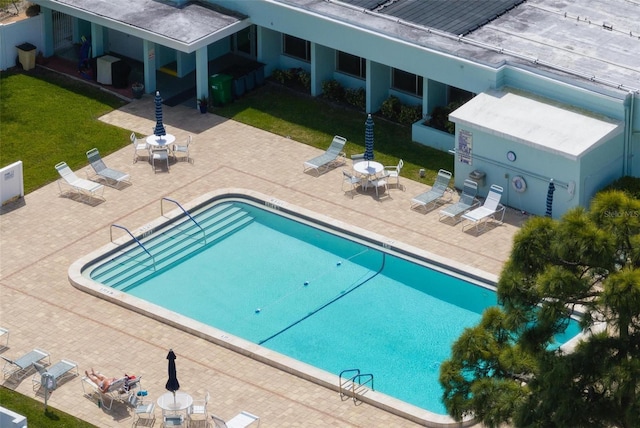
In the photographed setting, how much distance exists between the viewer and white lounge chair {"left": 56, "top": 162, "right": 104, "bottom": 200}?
4206cm

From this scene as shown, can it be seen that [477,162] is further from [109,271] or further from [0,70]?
[0,70]

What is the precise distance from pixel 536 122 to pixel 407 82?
6.59 m

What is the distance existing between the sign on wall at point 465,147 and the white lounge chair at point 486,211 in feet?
4.23

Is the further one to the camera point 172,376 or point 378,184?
point 378,184

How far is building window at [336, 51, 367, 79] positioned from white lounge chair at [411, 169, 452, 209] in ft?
21.6

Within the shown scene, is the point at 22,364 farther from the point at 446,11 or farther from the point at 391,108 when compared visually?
the point at 446,11

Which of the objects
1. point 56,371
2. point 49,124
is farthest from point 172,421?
point 49,124

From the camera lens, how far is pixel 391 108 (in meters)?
46.2

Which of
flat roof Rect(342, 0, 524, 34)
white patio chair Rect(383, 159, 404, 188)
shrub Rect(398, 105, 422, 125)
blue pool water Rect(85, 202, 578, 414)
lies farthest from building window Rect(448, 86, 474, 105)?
blue pool water Rect(85, 202, 578, 414)

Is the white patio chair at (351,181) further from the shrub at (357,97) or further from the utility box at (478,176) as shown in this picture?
the shrub at (357,97)

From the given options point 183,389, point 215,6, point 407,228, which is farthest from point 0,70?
point 183,389

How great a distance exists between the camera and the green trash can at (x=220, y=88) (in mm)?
47312

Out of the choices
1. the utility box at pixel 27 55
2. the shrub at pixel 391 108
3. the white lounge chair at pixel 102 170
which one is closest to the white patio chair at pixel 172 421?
the white lounge chair at pixel 102 170

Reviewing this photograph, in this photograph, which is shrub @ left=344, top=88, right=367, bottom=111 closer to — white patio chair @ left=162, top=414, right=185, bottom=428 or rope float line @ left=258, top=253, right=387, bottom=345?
rope float line @ left=258, top=253, right=387, bottom=345
